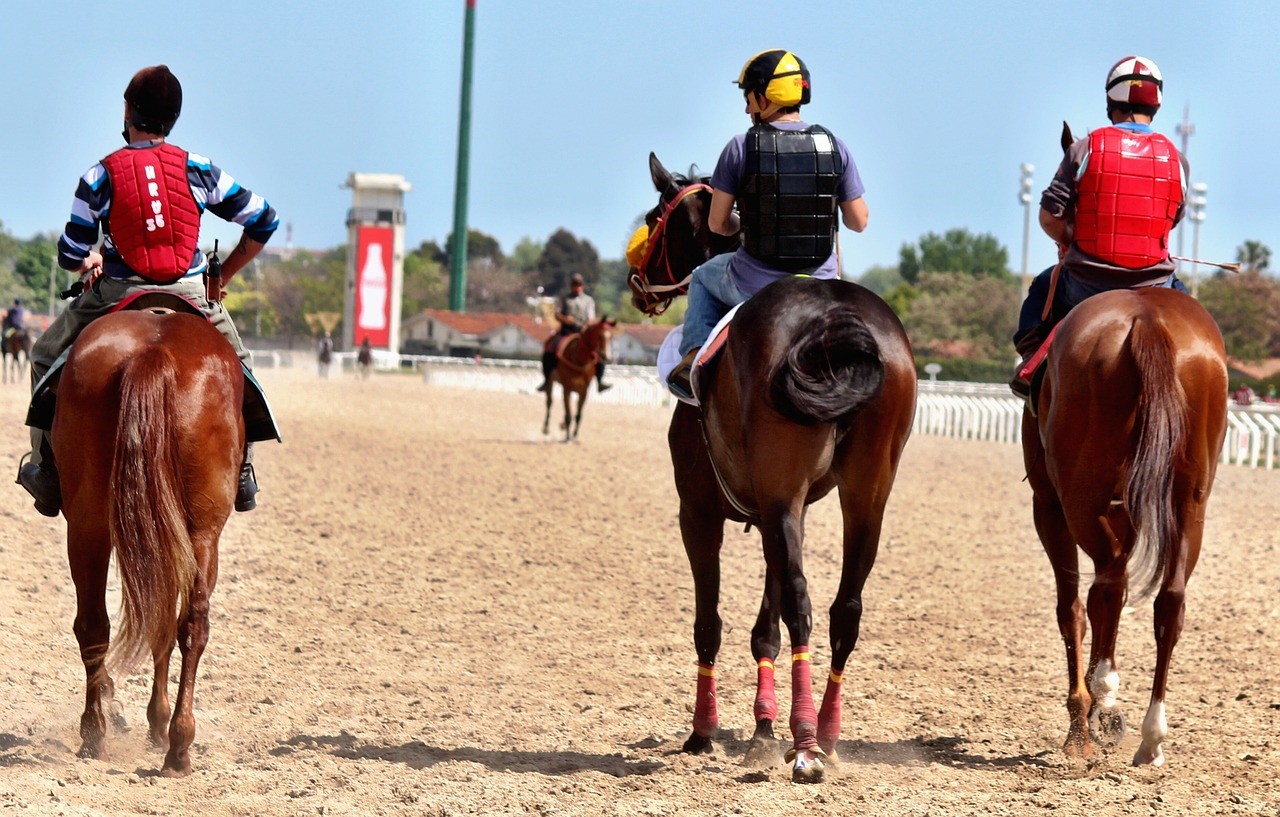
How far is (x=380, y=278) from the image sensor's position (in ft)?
315

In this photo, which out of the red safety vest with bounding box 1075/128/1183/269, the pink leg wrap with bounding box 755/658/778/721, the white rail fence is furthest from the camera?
the white rail fence

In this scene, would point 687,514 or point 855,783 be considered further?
point 687,514

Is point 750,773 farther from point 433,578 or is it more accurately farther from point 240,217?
point 433,578

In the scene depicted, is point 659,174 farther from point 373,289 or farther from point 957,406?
point 373,289

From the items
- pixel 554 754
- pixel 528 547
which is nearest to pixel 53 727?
pixel 554 754

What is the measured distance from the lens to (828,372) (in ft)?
18.0

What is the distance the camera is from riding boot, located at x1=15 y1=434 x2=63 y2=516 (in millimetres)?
6270

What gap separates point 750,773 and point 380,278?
303ft

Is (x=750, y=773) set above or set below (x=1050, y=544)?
below

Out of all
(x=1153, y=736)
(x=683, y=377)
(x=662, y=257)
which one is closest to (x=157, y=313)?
(x=683, y=377)

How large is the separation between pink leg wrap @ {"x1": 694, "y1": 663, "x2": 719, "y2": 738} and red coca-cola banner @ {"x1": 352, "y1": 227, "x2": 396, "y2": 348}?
87739 millimetres

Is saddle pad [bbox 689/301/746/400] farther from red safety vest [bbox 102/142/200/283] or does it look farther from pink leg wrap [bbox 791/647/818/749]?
red safety vest [bbox 102/142/200/283]

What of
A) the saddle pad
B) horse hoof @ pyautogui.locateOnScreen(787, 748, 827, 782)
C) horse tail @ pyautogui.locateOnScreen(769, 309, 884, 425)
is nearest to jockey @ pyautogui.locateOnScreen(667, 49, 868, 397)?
the saddle pad

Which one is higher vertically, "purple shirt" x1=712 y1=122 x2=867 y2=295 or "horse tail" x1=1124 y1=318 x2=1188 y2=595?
"purple shirt" x1=712 y1=122 x2=867 y2=295
